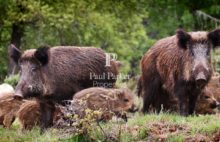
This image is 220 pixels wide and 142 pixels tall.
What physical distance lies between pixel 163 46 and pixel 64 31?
992 centimetres

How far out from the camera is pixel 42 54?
1150 cm

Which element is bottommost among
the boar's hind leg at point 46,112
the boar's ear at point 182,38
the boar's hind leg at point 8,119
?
the boar's hind leg at point 8,119

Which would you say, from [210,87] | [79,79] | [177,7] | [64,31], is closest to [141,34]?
[177,7]

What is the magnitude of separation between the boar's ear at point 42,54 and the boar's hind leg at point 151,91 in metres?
2.25

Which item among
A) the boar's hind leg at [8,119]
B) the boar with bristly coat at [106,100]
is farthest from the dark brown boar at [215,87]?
the boar's hind leg at [8,119]

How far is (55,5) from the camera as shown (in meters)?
21.0

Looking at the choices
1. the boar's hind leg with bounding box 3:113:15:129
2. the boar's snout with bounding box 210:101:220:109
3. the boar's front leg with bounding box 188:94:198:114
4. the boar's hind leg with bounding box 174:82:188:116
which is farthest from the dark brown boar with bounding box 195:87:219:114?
the boar's hind leg with bounding box 3:113:15:129

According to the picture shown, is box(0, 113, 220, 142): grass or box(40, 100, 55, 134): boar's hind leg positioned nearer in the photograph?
box(0, 113, 220, 142): grass

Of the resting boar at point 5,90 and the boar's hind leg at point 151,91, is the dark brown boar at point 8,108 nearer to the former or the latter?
the resting boar at point 5,90

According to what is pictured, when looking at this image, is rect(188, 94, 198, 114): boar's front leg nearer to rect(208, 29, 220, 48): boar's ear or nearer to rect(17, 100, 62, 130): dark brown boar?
rect(208, 29, 220, 48): boar's ear

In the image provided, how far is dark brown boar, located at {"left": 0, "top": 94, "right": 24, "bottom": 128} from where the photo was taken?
40.1 ft

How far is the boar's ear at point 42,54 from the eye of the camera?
11.5 meters

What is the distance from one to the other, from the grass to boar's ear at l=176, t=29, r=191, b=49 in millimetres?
1734

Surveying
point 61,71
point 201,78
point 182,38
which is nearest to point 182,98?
point 201,78
